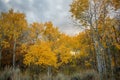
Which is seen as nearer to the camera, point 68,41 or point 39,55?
point 39,55

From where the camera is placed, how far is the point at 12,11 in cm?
2169

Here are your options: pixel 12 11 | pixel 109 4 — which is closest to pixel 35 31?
pixel 12 11

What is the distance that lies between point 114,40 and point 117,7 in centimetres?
519

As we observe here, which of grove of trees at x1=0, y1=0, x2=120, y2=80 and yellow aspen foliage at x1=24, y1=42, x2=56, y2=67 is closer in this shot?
grove of trees at x1=0, y1=0, x2=120, y2=80

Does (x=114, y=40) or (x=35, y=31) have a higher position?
(x=35, y=31)

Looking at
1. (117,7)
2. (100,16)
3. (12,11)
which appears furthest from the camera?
(12,11)

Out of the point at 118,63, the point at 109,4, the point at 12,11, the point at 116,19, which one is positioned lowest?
the point at 118,63

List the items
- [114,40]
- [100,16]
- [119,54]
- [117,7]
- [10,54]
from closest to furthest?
[117,7] → [100,16] → [114,40] → [119,54] → [10,54]

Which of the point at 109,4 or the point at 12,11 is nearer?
the point at 109,4

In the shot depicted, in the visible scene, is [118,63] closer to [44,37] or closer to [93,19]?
[93,19]

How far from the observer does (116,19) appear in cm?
1438

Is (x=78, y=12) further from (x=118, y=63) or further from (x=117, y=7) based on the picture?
(x=118, y=63)

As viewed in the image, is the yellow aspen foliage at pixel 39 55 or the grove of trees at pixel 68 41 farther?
the yellow aspen foliage at pixel 39 55

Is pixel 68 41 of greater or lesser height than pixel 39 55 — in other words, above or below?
above
